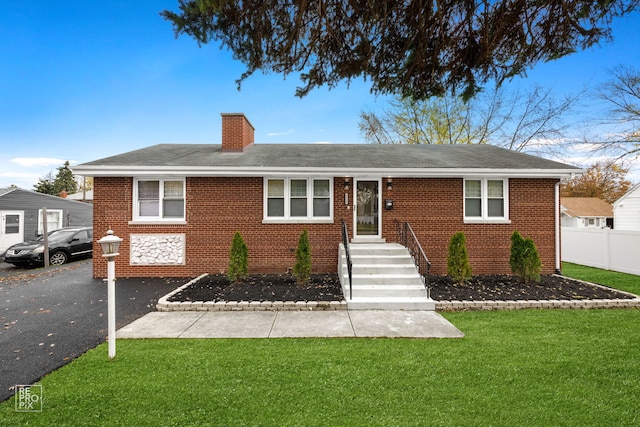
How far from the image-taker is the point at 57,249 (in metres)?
12.6

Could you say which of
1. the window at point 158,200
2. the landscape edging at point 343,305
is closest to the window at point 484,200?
the landscape edging at point 343,305

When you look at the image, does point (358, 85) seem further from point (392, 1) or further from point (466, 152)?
point (466, 152)

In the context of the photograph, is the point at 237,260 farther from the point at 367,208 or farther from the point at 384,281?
the point at 367,208

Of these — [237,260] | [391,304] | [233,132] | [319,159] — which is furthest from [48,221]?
[391,304]

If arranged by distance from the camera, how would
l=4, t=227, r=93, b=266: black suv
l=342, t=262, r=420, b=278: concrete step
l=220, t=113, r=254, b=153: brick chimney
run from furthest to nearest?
l=4, t=227, r=93, b=266: black suv → l=220, t=113, r=254, b=153: brick chimney → l=342, t=262, r=420, b=278: concrete step

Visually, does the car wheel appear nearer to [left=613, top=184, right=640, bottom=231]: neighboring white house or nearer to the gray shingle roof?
the gray shingle roof

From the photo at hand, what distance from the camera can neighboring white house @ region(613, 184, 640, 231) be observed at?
18.6 metres

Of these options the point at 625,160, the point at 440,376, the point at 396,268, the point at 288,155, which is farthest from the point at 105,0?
the point at 625,160

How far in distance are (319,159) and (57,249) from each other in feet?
39.0

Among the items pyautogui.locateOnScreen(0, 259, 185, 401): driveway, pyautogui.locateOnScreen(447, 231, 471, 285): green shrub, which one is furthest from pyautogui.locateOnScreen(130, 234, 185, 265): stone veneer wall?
pyautogui.locateOnScreen(447, 231, 471, 285): green shrub

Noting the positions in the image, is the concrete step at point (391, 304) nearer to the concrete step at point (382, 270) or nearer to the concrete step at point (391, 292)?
the concrete step at point (391, 292)

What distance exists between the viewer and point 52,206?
59.9 feet

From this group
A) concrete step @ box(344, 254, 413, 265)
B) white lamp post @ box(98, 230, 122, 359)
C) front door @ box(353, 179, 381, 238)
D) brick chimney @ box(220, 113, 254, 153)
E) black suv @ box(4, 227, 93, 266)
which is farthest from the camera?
black suv @ box(4, 227, 93, 266)

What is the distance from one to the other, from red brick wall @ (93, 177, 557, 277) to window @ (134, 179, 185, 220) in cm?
28
